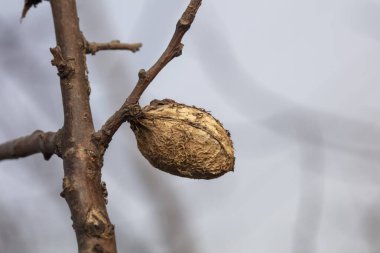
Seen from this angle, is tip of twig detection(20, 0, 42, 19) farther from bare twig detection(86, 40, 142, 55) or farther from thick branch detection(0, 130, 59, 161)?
thick branch detection(0, 130, 59, 161)

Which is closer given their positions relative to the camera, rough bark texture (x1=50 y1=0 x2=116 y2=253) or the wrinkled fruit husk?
rough bark texture (x1=50 y1=0 x2=116 y2=253)

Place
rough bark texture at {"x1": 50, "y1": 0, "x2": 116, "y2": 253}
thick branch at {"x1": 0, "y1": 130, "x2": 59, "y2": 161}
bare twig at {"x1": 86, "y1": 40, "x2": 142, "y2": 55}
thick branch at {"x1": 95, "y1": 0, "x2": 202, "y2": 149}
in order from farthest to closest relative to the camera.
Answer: bare twig at {"x1": 86, "y1": 40, "x2": 142, "y2": 55}, thick branch at {"x1": 0, "y1": 130, "x2": 59, "y2": 161}, thick branch at {"x1": 95, "y1": 0, "x2": 202, "y2": 149}, rough bark texture at {"x1": 50, "y1": 0, "x2": 116, "y2": 253}

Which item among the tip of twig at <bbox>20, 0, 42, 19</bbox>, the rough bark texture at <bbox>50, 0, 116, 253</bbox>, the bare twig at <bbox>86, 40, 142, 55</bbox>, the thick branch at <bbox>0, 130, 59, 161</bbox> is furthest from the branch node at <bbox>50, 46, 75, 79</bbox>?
the tip of twig at <bbox>20, 0, 42, 19</bbox>

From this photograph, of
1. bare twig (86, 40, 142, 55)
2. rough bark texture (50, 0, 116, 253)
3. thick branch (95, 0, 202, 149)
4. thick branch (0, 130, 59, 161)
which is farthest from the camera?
bare twig (86, 40, 142, 55)

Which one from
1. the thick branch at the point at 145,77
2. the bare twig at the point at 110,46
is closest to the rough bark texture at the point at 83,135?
the thick branch at the point at 145,77

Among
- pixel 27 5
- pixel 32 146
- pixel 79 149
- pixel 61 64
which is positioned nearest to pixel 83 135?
pixel 79 149

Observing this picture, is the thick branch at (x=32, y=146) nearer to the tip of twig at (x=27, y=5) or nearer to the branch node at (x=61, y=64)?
the branch node at (x=61, y=64)
